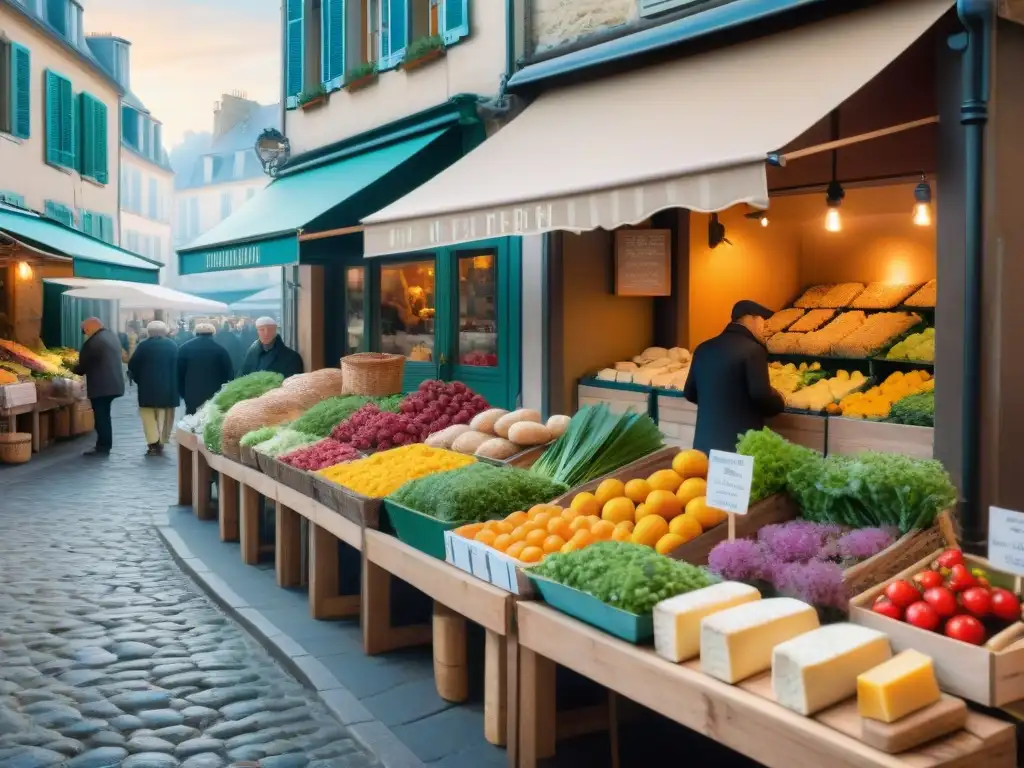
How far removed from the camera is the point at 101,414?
48.3 ft

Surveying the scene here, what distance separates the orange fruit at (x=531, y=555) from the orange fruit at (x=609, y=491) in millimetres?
704

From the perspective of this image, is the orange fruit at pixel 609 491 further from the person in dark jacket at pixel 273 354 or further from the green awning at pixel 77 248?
the green awning at pixel 77 248

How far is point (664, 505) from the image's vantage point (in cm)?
447

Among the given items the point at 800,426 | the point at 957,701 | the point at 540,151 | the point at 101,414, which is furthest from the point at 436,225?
the point at 101,414

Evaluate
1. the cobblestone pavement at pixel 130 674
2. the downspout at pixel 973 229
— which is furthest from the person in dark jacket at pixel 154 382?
the downspout at pixel 973 229

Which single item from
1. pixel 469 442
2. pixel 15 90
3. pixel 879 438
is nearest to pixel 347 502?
pixel 469 442

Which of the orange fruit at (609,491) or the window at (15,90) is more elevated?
the window at (15,90)

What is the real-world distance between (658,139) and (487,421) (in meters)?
2.12

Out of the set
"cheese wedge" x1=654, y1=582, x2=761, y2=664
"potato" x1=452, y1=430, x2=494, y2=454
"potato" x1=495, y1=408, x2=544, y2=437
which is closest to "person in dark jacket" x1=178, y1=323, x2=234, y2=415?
"potato" x1=452, y1=430, x2=494, y2=454

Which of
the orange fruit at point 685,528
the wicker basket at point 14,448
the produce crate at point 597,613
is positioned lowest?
the wicker basket at point 14,448

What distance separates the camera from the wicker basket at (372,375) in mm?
8406

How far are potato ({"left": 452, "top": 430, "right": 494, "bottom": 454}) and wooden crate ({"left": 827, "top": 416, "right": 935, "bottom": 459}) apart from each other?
237cm

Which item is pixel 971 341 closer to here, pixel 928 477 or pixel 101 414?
pixel 928 477

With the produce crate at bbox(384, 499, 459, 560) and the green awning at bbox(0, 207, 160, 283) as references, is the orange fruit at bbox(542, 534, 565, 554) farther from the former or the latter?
the green awning at bbox(0, 207, 160, 283)
